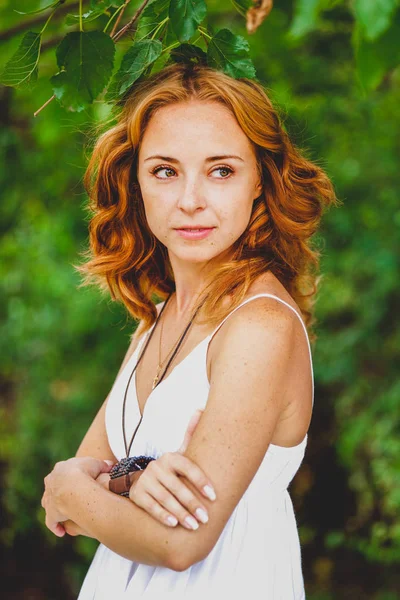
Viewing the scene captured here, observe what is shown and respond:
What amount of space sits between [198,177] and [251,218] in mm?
277

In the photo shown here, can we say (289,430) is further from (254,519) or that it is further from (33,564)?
(33,564)

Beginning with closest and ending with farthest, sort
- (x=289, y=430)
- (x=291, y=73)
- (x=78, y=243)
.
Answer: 1. (x=289, y=430)
2. (x=291, y=73)
3. (x=78, y=243)

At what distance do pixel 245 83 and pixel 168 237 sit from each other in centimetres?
44

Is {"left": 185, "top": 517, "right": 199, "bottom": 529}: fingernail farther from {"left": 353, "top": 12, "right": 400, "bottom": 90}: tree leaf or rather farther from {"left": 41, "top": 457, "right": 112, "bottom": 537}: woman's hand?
{"left": 353, "top": 12, "right": 400, "bottom": 90}: tree leaf

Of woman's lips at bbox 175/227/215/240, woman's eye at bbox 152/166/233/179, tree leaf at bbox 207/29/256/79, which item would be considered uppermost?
tree leaf at bbox 207/29/256/79

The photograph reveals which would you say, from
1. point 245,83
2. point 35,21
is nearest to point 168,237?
point 245,83

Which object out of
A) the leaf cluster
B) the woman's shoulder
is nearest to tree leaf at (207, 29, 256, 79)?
the leaf cluster

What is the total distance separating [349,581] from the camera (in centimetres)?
527

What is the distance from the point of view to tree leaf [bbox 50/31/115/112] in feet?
5.44

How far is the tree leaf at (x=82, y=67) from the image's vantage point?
1.66 metres

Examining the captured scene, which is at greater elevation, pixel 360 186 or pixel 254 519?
pixel 360 186

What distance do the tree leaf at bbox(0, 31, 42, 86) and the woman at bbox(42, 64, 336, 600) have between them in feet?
1.00

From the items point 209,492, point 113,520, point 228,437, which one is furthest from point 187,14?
point 113,520

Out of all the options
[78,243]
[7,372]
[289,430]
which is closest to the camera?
[289,430]
